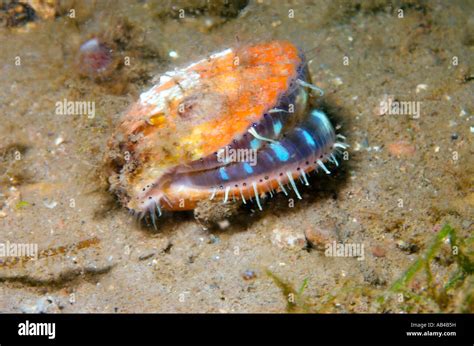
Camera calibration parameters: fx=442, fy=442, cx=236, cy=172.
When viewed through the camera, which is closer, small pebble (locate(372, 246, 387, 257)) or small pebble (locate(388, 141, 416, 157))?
small pebble (locate(372, 246, 387, 257))

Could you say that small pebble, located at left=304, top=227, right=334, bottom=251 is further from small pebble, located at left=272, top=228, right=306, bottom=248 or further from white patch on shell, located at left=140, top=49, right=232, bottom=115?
white patch on shell, located at left=140, top=49, right=232, bottom=115

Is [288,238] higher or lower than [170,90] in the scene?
lower

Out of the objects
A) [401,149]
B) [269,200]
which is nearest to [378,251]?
[269,200]

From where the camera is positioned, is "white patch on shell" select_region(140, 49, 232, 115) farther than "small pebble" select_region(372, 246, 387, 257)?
Yes

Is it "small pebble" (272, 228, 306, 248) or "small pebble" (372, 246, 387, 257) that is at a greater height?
"small pebble" (272, 228, 306, 248)

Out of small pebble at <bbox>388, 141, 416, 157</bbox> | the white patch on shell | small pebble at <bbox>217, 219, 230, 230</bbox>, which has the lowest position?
small pebble at <bbox>217, 219, 230, 230</bbox>

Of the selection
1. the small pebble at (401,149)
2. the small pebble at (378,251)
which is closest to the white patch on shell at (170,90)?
the small pebble at (401,149)

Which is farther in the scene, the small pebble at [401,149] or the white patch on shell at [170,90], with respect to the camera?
the small pebble at [401,149]

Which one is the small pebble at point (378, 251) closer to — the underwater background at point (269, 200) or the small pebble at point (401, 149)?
the underwater background at point (269, 200)

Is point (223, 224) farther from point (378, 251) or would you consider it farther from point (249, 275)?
point (378, 251)

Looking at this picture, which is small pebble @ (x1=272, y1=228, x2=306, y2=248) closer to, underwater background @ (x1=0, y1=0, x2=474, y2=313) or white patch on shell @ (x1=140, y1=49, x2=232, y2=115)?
underwater background @ (x1=0, y1=0, x2=474, y2=313)
